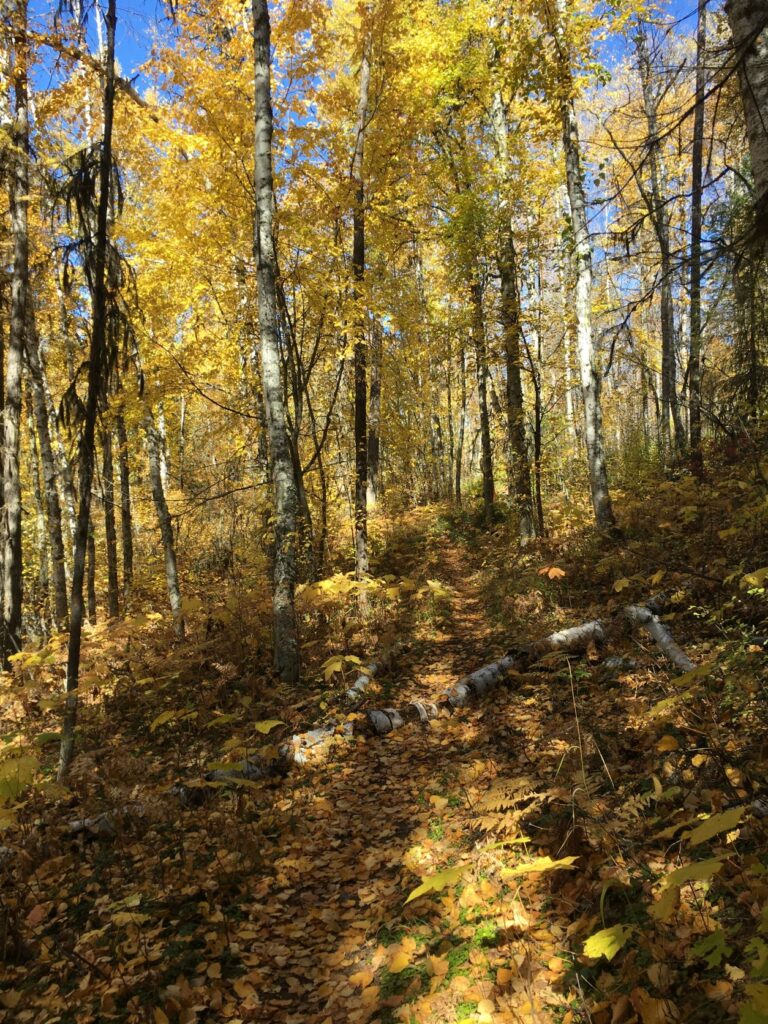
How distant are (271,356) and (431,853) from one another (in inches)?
237

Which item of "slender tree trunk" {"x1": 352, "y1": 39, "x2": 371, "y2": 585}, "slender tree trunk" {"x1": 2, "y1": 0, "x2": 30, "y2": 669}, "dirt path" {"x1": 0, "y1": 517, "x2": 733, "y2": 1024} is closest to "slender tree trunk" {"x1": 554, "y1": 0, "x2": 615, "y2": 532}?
"slender tree trunk" {"x1": 352, "y1": 39, "x2": 371, "y2": 585}

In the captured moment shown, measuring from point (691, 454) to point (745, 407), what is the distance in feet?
16.4

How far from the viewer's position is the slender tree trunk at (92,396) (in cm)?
563

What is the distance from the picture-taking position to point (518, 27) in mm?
9016

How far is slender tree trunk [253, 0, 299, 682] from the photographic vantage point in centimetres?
746

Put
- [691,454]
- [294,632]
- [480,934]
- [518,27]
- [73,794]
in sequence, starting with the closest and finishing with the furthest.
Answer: [480,934]
[73,794]
[294,632]
[518,27]
[691,454]

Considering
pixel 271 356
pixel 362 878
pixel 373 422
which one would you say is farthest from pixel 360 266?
pixel 362 878

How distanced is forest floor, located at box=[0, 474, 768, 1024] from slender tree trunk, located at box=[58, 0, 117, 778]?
0.64 metres

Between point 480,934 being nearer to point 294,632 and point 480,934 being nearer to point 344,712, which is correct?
point 344,712

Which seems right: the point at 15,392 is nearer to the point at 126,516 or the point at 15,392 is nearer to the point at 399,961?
the point at 126,516

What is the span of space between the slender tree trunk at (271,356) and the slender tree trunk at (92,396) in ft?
6.83

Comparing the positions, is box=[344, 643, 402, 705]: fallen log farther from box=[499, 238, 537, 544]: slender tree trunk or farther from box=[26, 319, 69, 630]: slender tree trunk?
box=[26, 319, 69, 630]: slender tree trunk

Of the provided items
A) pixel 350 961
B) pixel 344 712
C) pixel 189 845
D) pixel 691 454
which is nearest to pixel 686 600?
pixel 344 712

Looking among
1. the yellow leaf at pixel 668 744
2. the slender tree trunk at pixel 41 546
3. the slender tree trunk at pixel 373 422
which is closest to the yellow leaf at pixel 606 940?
the yellow leaf at pixel 668 744
